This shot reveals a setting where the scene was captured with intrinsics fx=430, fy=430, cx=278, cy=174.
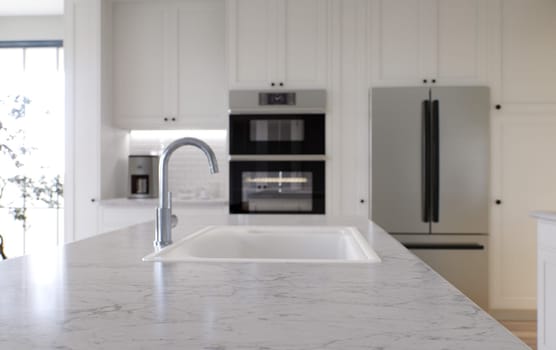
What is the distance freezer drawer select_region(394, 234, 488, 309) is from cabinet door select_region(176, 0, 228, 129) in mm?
1805

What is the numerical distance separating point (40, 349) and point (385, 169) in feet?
8.81

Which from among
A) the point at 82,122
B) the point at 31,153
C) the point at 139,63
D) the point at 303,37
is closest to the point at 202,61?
the point at 139,63

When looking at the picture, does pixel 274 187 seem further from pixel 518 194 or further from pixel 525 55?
pixel 525 55

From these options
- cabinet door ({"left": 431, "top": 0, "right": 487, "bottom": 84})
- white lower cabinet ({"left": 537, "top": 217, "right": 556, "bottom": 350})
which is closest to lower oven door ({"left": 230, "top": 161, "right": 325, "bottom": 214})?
cabinet door ({"left": 431, "top": 0, "right": 487, "bottom": 84})

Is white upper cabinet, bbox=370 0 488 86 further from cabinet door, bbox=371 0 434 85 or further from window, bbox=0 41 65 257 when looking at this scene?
window, bbox=0 41 65 257

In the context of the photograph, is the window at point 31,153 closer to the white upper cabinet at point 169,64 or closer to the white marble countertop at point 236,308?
the white upper cabinet at point 169,64

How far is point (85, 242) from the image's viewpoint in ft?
3.92

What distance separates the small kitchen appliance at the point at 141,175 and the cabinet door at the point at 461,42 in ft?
7.68

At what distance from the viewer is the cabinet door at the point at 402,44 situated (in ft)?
9.89

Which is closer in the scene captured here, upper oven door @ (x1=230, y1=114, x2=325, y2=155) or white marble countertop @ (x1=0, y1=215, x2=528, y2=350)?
white marble countertop @ (x1=0, y1=215, x2=528, y2=350)

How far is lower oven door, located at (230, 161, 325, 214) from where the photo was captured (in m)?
3.04

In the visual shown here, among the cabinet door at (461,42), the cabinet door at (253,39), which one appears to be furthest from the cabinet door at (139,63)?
the cabinet door at (461,42)

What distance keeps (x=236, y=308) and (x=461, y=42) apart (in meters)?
2.98

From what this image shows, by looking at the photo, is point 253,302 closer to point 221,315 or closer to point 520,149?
point 221,315
